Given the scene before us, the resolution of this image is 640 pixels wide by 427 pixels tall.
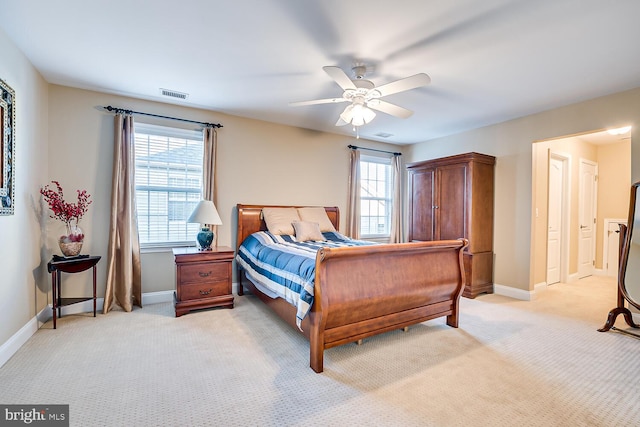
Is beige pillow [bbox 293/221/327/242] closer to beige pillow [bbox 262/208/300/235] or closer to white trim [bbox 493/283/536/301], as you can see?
beige pillow [bbox 262/208/300/235]

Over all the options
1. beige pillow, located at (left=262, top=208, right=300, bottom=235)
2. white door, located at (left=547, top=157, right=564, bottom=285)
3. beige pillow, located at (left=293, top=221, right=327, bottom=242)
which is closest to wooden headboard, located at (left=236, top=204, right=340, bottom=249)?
beige pillow, located at (left=262, top=208, right=300, bottom=235)

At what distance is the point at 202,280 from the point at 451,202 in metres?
3.62

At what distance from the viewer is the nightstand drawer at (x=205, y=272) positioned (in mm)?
3271

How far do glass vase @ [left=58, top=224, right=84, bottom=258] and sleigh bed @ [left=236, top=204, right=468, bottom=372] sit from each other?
1972 millimetres

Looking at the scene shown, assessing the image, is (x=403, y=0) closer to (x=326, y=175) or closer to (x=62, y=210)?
(x=326, y=175)

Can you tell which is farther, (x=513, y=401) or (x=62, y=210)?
(x=62, y=210)

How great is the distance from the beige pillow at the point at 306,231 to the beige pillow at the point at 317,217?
0.26 metres

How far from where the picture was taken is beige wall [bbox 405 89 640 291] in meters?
3.55

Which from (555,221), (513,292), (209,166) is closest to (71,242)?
(209,166)

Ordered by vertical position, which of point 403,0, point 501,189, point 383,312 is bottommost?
point 383,312

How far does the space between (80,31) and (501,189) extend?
512cm

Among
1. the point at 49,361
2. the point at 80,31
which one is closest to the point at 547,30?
the point at 80,31

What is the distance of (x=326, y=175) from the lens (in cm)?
505

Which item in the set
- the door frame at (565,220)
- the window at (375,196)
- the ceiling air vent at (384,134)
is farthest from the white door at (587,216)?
the ceiling air vent at (384,134)
